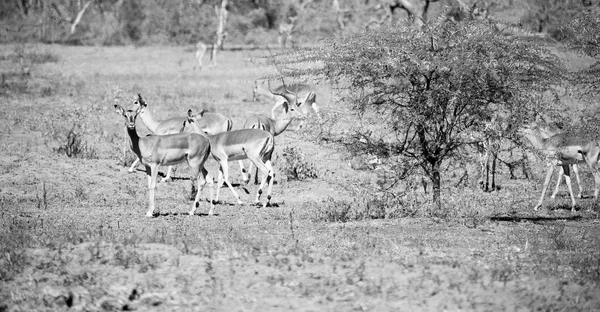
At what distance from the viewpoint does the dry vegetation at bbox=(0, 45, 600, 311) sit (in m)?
8.09

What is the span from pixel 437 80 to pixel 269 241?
10.8ft

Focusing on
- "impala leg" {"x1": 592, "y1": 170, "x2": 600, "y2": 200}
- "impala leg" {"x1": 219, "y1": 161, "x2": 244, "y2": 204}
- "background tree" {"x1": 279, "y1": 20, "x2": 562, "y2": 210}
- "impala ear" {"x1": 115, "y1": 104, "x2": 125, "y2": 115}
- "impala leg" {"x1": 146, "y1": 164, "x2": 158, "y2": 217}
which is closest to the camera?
"background tree" {"x1": 279, "y1": 20, "x2": 562, "y2": 210}

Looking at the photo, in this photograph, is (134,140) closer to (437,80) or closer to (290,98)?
(437,80)

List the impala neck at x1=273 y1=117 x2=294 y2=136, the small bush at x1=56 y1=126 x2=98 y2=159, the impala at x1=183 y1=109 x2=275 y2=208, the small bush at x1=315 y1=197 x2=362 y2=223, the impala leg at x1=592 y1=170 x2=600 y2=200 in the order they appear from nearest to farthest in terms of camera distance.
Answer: the small bush at x1=315 y1=197 x2=362 y2=223 → the impala at x1=183 y1=109 x2=275 y2=208 → the impala leg at x1=592 y1=170 x2=600 y2=200 → the small bush at x1=56 y1=126 x2=98 y2=159 → the impala neck at x1=273 y1=117 x2=294 y2=136

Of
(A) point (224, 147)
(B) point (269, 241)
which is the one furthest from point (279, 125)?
(B) point (269, 241)

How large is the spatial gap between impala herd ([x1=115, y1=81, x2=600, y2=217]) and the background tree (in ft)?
2.07

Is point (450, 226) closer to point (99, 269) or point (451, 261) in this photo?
point (451, 261)

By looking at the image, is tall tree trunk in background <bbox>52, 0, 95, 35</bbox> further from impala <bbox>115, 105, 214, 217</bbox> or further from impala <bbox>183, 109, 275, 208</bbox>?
impala <bbox>115, 105, 214, 217</bbox>

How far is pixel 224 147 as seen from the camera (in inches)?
586

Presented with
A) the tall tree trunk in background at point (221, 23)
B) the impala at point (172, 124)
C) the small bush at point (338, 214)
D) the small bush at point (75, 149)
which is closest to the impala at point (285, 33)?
the tall tree trunk in background at point (221, 23)

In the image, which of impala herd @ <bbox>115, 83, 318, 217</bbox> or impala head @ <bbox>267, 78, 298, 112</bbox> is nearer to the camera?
impala herd @ <bbox>115, 83, 318, 217</bbox>

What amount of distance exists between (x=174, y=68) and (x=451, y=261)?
77.7 feet

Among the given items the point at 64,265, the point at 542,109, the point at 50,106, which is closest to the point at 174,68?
the point at 50,106

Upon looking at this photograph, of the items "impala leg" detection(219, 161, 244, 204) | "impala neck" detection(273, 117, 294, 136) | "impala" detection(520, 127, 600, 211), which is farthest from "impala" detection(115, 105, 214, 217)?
"impala" detection(520, 127, 600, 211)
